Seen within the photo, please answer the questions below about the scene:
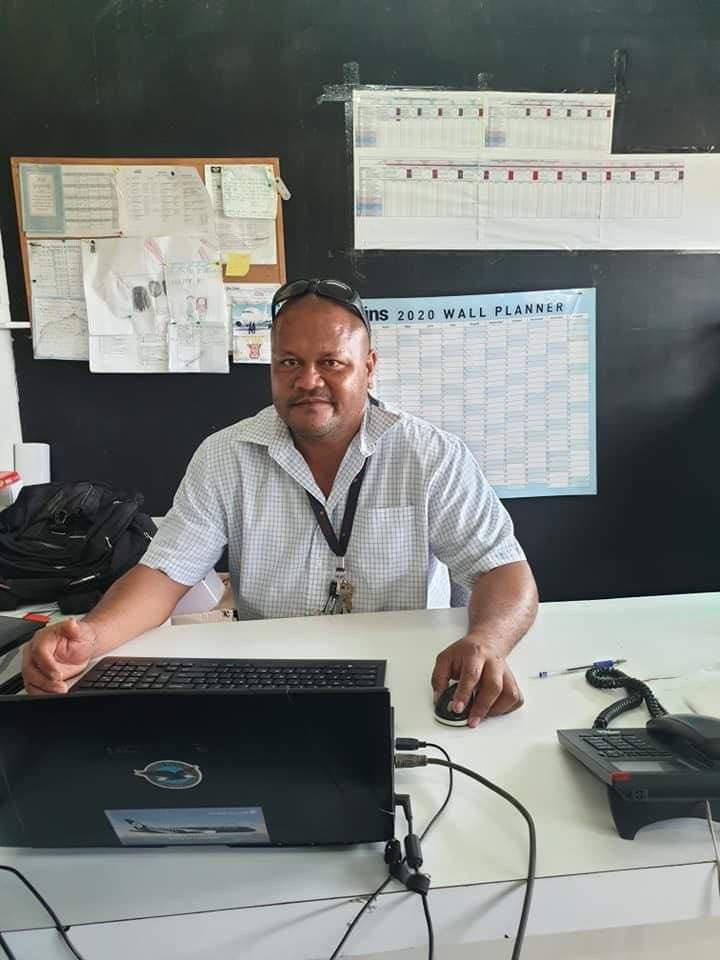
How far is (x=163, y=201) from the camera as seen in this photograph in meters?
2.20

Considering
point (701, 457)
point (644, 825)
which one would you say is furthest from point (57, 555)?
point (701, 457)

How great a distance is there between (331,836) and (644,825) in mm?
338

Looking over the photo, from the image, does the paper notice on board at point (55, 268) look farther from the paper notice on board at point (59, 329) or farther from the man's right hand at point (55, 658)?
the man's right hand at point (55, 658)

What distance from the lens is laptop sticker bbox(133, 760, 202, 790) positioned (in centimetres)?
64

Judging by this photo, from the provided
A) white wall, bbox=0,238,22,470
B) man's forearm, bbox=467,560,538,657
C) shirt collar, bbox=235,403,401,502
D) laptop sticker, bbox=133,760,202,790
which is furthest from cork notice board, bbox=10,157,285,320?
laptop sticker, bbox=133,760,202,790

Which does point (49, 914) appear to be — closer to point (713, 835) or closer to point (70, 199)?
point (713, 835)

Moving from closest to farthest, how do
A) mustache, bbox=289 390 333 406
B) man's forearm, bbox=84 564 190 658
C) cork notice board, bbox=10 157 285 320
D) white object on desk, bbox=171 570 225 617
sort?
man's forearm, bbox=84 564 190 658, mustache, bbox=289 390 333 406, white object on desk, bbox=171 570 225 617, cork notice board, bbox=10 157 285 320

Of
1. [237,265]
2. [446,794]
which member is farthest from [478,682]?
[237,265]

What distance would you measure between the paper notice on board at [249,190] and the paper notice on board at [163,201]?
0.08 metres

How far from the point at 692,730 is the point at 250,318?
1.90m

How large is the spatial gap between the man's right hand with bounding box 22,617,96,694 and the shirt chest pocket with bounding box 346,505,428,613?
60 cm

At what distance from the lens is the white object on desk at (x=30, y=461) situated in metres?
2.27

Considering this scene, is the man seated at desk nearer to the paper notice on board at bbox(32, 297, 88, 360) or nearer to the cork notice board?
the cork notice board

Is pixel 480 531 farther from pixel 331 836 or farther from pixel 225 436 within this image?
pixel 331 836
